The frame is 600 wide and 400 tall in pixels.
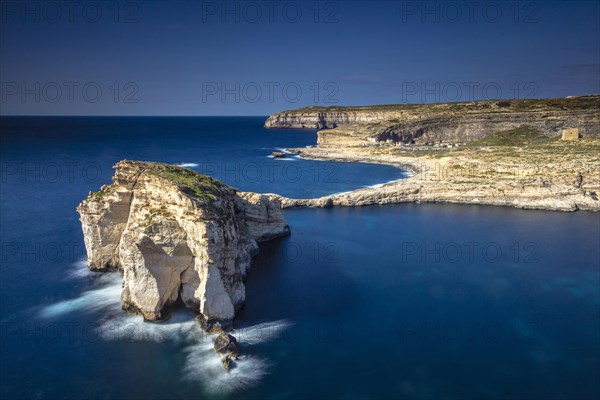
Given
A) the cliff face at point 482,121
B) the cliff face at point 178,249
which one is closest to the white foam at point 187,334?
the cliff face at point 178,249

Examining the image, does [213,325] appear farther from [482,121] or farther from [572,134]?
[482,121]

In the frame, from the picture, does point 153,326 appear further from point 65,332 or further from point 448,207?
point 448,207

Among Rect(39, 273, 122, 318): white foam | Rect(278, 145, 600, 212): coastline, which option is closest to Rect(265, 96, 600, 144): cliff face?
Rect(278, 145, 600, 212): coastline

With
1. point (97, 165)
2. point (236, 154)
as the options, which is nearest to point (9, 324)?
point (97, 165)

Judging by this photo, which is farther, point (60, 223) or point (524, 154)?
point (524, 154)

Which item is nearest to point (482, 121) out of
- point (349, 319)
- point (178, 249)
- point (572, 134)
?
point (572, 134)

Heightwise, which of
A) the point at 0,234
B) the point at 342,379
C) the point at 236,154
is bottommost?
the point at 342,379
